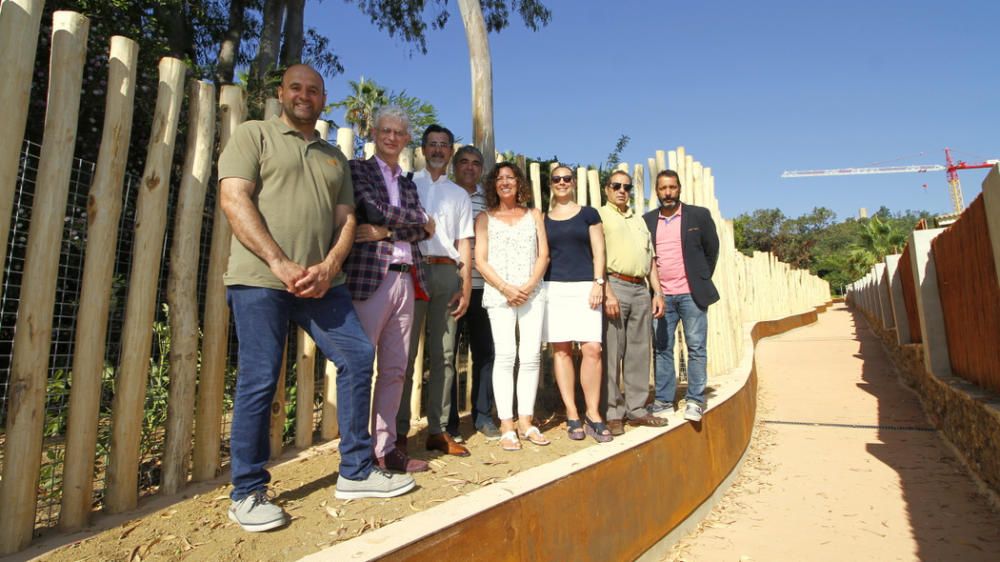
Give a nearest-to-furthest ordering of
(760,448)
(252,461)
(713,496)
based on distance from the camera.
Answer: (252,461) → (713,496) → (760,448)

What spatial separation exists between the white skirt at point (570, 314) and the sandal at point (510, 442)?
643 millimetres

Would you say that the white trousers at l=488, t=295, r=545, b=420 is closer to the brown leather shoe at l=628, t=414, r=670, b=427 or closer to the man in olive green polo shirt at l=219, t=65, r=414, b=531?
the brown leather shoe at l=628, t=414, r=670, b=427

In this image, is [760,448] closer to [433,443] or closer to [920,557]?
[920,557]

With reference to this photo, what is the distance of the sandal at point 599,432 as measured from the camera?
3.47 m

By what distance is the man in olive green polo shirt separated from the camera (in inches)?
90.0

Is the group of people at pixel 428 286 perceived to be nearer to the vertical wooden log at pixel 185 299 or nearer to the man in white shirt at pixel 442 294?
the man in white shirt at pixel 442 294

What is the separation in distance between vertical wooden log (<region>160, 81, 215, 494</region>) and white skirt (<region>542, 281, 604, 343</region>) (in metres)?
1.98

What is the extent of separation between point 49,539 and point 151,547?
464 millimetres

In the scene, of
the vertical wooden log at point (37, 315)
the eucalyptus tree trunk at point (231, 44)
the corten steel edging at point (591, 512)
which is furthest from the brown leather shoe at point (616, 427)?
the eucalyptus tree trunk at point (231, 44)

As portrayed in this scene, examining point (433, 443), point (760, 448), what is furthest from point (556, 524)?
point (760, 448)

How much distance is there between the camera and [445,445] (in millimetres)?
3314

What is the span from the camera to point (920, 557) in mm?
3320

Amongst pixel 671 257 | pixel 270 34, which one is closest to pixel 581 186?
pixel 671 257

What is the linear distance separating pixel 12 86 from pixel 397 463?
7.25 ft
